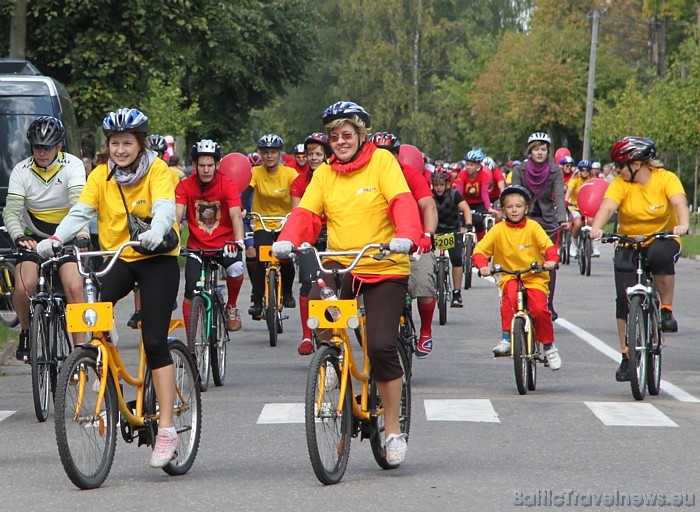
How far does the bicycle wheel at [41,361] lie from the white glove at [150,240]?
2.86 m

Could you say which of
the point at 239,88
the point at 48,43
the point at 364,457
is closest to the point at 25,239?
the point at 364,457

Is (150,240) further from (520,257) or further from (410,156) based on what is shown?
(520,257)

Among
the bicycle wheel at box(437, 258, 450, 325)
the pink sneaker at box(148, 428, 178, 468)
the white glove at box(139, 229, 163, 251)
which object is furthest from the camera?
the bicycle wheel at box(437, 258, 450, 325)

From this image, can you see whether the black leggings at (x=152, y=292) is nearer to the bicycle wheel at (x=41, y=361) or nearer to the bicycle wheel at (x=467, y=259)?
the bicycle wheel at (x=41, y=361)

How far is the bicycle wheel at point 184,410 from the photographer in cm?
786

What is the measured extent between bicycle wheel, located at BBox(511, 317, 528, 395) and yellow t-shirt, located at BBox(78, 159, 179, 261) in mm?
3833

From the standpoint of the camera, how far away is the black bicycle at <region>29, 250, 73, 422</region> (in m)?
9.98

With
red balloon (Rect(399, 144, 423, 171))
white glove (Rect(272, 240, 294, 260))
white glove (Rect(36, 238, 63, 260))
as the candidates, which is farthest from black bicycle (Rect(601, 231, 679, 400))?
white glove (Rect(36, 238, 63, 260))

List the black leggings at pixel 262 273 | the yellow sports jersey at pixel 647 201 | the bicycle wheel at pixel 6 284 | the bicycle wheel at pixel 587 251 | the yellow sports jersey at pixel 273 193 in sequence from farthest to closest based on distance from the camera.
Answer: the bicycle wheel at pixel 587 251 < the yellow sports jersey at pixel 273 193 < the black leggings at pixel 262 273 < the bicycle wheel at pixel 6 284 < the yellow sports jersey at pixel 647 201

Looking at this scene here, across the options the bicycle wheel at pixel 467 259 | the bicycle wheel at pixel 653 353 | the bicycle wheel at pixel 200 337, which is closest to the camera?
the bicycle wheel at pixel 653 353

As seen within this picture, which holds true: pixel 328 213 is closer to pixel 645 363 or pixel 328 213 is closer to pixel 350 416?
pixel 350 416

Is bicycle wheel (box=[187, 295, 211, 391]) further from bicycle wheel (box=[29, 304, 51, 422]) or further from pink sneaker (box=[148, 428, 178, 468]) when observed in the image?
pink sneaker (box=[148, 428, 178, 468])

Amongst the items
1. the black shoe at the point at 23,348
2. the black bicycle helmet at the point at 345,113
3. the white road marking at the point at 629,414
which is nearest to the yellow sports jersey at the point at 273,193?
the black shoe at the point at 23,348

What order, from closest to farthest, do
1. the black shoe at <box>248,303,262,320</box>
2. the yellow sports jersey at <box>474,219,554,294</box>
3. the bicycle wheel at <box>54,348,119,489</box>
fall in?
1. the bicycle wheel at <box>54,348,119,489</box>
2. the yellow sports jersey at <box>474,219,554,294</box>
3. the black shoe at <box>248,303,262,320</box>
